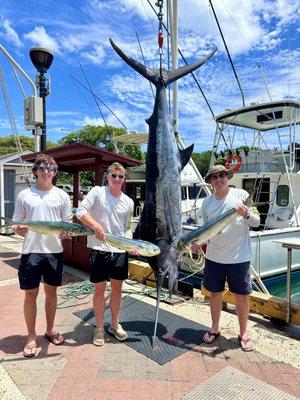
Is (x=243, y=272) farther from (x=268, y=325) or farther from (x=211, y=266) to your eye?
(x=268, y=325)

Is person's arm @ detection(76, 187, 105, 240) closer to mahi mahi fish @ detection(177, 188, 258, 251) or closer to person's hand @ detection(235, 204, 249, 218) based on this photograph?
mahi mahi fish @ detection(177, 188, 258, 251)

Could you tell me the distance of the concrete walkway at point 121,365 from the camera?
2.50m

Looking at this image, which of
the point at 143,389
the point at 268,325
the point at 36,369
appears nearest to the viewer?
the point at 143,389

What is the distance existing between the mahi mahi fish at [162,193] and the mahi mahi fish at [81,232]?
10.5 inches

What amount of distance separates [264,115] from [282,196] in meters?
2.05

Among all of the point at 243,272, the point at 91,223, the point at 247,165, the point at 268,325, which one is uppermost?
the point at 247,165

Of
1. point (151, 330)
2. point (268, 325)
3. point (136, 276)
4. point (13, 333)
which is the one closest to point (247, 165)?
point (136, 276)

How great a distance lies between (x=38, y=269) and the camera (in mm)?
2965

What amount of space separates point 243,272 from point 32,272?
182 cm

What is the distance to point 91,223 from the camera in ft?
9.38

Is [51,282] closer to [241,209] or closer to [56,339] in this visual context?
[56,339]

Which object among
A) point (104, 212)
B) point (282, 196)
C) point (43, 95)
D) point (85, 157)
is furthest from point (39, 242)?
point (282, 196)

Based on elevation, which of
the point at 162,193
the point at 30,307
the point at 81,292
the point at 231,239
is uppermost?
the point at 162,193

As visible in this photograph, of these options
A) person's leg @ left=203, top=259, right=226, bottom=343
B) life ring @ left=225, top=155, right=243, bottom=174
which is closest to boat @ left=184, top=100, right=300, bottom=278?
life ring @ left=225, top=155, right=243, bottom=174
